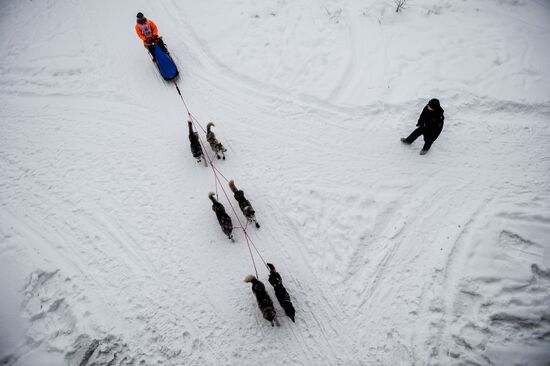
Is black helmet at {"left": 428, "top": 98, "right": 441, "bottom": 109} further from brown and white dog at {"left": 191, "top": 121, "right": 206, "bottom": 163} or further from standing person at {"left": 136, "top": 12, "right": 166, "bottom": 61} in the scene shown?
standing person at {"left": 136, "top": 12, "right": 166, "bottom": 61}

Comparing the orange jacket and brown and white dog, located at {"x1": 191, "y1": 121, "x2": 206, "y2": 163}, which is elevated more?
the orange jacket

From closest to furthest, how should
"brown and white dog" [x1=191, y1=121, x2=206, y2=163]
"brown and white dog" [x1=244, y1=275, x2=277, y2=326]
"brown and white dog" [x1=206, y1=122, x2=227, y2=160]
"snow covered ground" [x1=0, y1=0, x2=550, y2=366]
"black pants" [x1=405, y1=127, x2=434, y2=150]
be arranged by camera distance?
"brown and white dog" [x1=244, y1=275, x2=277, y2=326] < "snow covered ground" [x1=0, y1=0, x2=550, y2=366] < "black pants" [x1=405, y1=127, x2=434, y2=150] < "brown and white dog" [x1=191, y1=121, x2=206, y2=163] < "brown and white dog" [x1=206, y1=122, x2=227, y2=160]

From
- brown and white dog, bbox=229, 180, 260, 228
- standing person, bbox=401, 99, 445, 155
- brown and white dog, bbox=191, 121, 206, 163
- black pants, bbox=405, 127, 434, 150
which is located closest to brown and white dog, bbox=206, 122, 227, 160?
brown and white dog, bbox=191, 121, 206, 163

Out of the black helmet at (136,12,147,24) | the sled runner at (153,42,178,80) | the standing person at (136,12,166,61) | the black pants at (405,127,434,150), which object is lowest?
the black pants at (405,127,434,150)

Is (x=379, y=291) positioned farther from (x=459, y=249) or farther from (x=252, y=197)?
(x=252, y=197)

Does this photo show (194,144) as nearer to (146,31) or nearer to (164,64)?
(164,64)

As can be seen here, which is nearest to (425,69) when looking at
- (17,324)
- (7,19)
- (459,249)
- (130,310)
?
(459,249)

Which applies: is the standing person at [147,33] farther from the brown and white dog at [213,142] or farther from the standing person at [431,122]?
the standing person at [431,122]

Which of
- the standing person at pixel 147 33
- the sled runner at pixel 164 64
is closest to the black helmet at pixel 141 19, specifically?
the standing person at pixel 147 33
